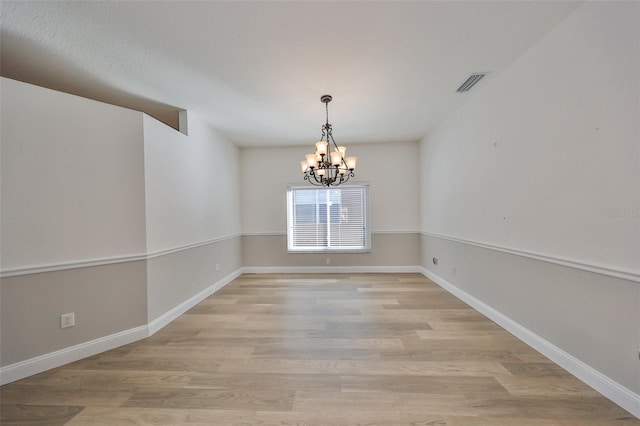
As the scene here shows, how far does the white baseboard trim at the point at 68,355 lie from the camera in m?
1.89

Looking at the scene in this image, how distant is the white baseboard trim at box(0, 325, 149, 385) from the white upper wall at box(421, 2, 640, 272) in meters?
3.97

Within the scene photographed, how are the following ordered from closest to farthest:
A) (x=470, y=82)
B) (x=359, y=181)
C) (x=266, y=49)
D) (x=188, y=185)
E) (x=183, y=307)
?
(x=266, y=49)
(x=470, y=82)
(x=183, y=307)
(x=188, y=185)
(x=359, y=181)

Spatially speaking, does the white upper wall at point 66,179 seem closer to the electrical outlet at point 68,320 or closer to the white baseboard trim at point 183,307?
the electrical outlet at point 68,320

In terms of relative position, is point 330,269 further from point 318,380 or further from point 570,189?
point 570,189

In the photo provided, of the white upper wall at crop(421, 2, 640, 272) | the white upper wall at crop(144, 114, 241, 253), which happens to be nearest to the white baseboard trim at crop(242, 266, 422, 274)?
the white upper wall at crop(144, 114, 241, 253)

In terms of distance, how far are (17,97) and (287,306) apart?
3.27m

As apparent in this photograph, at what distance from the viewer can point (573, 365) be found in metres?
1.84

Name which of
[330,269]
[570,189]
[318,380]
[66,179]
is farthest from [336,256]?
[66,179]

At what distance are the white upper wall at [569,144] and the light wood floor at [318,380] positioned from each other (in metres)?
0.97

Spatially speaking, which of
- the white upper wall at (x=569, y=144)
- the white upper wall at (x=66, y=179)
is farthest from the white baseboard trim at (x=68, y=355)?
the white upper wall at (x=569, y=144)

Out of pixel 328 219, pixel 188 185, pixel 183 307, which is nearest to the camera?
pixel 183 307

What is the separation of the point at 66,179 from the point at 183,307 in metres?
1.89

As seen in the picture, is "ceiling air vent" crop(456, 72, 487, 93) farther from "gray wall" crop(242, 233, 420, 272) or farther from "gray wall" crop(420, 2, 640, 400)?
"gray wall" crop(242, 233, 420, 272)

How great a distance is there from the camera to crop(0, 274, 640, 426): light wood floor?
1.53 metres
